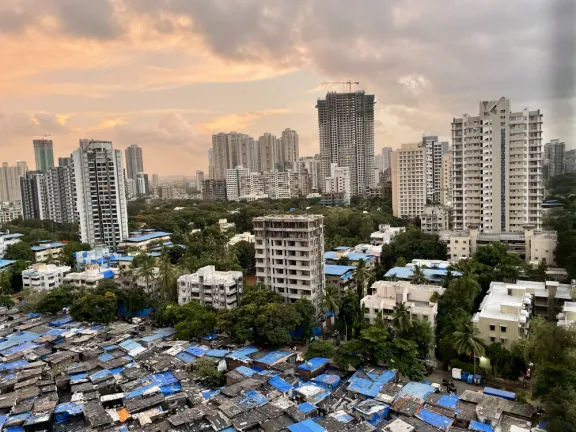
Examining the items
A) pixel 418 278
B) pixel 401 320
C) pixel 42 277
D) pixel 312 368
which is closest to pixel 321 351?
pixel 312 368

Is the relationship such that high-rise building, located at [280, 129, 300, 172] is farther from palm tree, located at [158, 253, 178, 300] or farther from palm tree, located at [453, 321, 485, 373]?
palm tree, located at [453, 321, 485, 373]

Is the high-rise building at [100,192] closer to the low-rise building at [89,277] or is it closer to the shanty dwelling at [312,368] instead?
the low-rise building at [89,277]

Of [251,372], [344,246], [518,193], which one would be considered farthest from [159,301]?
[518,193]

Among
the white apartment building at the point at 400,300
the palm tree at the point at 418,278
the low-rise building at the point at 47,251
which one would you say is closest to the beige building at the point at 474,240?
the palm tree at the point at 418,278

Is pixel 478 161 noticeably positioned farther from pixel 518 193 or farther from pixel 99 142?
pixel 99 142

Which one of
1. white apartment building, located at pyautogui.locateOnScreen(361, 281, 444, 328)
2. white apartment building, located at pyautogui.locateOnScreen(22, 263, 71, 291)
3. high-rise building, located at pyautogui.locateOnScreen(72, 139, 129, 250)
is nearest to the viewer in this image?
white apartment building, located at pyautogui.locateOnScreen(361, 281, 444, 328)

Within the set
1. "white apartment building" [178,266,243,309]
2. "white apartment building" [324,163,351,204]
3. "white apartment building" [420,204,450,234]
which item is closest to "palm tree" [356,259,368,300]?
"white apartment building" [178,266,243,309]
